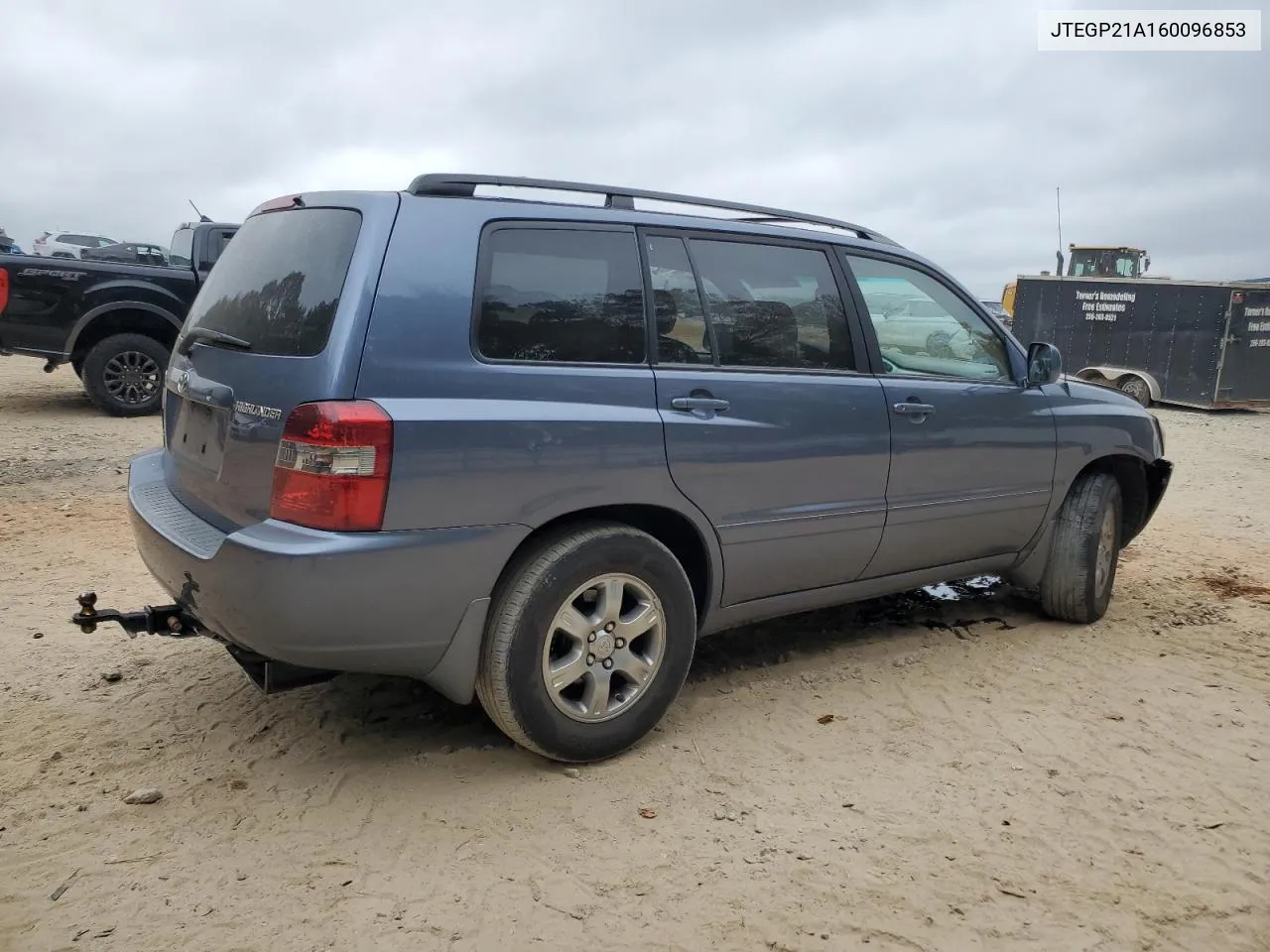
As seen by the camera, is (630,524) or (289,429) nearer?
(289,429)

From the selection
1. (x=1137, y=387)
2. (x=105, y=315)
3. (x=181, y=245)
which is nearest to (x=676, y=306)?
(x=105, y=315)

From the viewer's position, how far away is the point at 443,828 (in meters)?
2.85

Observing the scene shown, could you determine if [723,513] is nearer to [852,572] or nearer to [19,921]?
[852,572]

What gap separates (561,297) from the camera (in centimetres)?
314

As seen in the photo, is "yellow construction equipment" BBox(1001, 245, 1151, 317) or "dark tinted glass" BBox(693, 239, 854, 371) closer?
"dark tinted glass" BBox(693, 239, 854, 371)

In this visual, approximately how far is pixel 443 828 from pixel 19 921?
1042 millimetres

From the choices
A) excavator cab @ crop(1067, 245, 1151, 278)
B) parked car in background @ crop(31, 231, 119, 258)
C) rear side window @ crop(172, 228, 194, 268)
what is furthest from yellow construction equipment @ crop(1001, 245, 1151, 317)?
parked car in background @ crop(31, 231, 119, 258)

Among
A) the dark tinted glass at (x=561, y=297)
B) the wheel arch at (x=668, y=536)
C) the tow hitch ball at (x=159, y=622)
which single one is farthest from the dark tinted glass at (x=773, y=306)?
the tow hitch ball at (x=159, y=622)

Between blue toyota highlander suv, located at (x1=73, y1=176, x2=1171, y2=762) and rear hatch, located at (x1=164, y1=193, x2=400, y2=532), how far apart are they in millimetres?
11

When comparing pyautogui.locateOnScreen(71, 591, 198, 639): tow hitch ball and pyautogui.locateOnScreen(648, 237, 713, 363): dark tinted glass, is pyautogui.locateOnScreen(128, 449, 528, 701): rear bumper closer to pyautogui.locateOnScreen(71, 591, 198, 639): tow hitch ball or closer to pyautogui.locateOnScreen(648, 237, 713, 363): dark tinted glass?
pyautogui.locateOnScreen(71, 591, 198, 639): tow hitch ball

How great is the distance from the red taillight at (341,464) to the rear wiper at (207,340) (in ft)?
1.74

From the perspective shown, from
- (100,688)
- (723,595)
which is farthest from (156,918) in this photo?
(723,595)

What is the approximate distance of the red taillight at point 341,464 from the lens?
8.66 feet

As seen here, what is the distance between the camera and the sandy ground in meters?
2.46
